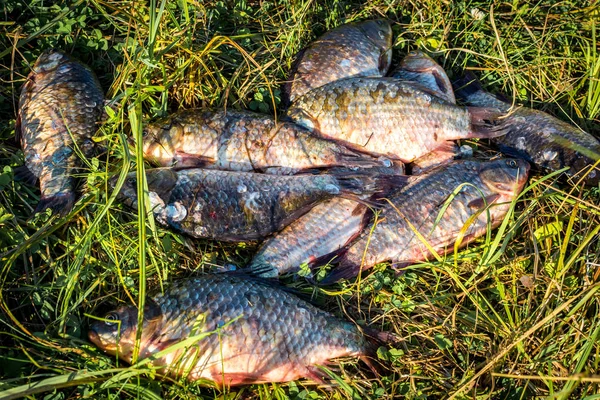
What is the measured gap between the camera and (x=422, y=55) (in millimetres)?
4223

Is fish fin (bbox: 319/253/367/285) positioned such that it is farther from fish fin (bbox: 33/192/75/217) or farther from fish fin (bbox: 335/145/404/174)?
fish fin (bbox: 33/192/75/217)

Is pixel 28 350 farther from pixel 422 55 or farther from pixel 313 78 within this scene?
pixel 422 55

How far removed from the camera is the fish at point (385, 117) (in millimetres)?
3756

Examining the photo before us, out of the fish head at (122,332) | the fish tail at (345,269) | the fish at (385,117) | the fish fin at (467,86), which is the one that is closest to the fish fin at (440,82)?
the fish fin at (467,86)

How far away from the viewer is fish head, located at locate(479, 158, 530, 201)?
3666 millimetres

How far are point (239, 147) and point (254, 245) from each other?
619mm

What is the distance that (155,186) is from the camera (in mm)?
3307

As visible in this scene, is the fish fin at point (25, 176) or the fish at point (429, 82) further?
the fish at point (429, 82)

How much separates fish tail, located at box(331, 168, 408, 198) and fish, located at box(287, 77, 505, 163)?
24 cm

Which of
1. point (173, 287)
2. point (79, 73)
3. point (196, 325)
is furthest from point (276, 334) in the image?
point (79, 73)

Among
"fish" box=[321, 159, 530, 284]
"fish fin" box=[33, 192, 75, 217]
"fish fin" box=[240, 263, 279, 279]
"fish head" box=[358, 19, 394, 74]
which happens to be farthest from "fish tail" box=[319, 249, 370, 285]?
"fish head" box=[358, 19, 394, 74]

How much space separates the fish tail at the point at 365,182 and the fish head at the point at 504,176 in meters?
0.53

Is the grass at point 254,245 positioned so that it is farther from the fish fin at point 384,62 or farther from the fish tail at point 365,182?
the fish tail at point 365,182

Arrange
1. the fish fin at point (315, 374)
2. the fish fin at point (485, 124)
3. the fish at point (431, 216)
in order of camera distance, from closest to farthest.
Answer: the fish fin at point (315, 374), the fish at point (431, 216), the fish fin at point (485, 124)
